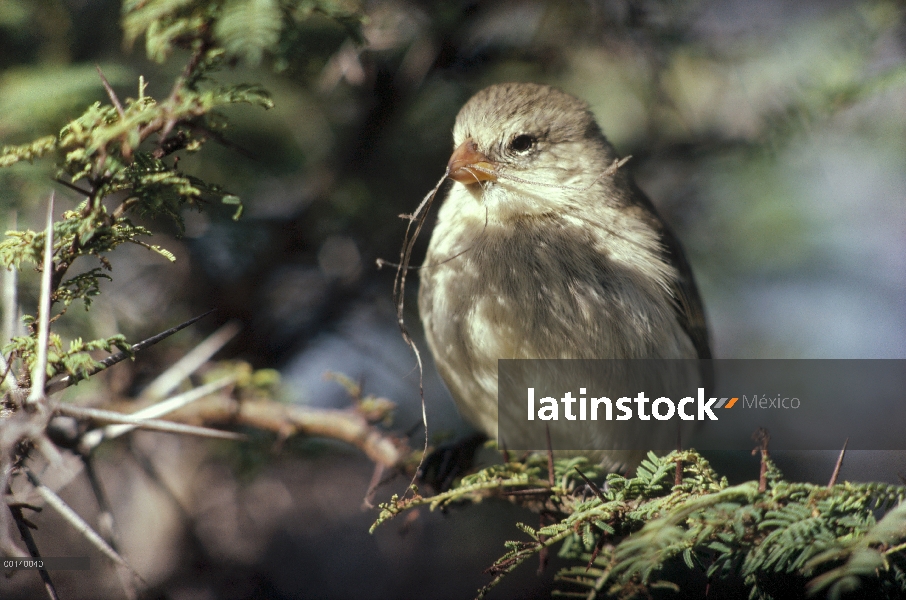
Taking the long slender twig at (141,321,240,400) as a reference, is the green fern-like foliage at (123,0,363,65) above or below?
above

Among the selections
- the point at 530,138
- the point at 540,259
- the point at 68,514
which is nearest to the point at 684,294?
the point at 540,259

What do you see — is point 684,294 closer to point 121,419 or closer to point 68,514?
point 121,419

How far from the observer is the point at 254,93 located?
1.43 m

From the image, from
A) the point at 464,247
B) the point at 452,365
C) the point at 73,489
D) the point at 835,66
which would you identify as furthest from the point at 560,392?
the point at 73,489

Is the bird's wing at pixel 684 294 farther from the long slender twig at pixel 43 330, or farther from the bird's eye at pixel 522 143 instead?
the long slender twig at pixel 43 330

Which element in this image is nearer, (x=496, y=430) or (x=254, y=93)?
(x=254, y=93)

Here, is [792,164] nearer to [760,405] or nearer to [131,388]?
[760,405]

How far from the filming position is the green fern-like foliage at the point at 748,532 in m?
1.32

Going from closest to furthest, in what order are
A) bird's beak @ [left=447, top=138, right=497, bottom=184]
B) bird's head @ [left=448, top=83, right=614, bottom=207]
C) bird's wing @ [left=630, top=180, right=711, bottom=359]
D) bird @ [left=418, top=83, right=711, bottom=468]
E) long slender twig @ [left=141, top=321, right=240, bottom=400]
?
long slender twig @ [left=141, top=321, right=240, bottom=400]
bird @ [left=418, top=83, right=711, bottom=468]
bird's beak @ [left=447, top=138, right=497, bottom=184]
bird's head @ [left=448, top=83, right=614, bottom=207]
bird's wing @ [left=630, top=180, right=711, bottom=359]

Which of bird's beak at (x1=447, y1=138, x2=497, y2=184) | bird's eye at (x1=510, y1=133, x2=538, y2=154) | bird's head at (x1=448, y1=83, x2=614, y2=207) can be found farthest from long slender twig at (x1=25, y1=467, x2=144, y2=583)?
bird's eye at (x1=510, y1=133, x2=538, y2=154)

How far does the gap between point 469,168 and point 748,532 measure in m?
1.87

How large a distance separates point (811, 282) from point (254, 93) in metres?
4.13

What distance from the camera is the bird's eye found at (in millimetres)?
3086

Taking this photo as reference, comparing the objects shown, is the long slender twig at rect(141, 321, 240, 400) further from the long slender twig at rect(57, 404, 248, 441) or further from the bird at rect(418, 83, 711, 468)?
the bird at rect(418, 83, 711, 468)
